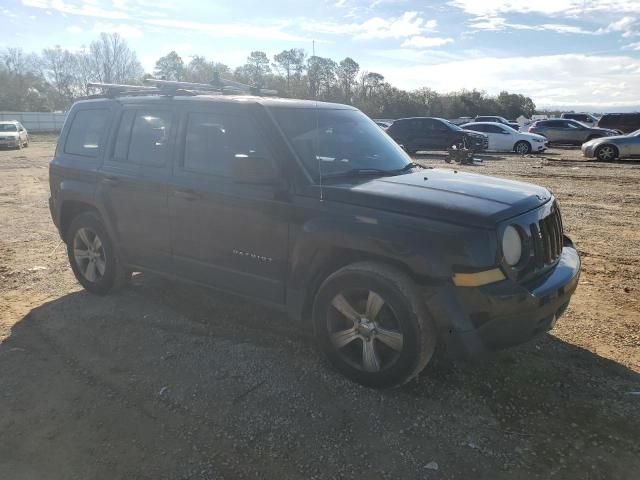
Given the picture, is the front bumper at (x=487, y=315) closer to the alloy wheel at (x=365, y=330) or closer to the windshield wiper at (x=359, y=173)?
the alloy wheel at (x=365, y=330)

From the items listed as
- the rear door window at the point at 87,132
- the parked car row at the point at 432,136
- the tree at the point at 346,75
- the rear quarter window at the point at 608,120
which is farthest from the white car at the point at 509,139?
the rear door window at the point at 87,132

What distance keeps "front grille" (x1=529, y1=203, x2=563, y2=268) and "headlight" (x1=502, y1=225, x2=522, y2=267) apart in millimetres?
170

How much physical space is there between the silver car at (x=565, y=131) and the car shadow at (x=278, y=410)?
26.8 m

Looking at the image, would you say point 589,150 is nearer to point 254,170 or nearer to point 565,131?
point 565,131

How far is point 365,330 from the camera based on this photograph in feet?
11.3

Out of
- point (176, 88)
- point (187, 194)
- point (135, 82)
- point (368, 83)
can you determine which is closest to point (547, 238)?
point (187, 194)

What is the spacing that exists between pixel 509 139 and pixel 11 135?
26.9 meters

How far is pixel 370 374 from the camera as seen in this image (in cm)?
344

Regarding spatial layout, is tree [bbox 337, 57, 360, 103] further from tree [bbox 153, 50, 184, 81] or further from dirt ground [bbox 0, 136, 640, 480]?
tree [bbox 153, 50, 184, 81]

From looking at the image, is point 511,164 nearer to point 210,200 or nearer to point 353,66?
point 353,66

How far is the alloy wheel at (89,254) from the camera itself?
5.21m

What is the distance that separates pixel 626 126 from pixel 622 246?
2528 centimetres

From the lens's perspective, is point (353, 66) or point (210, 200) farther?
point (353, 66)

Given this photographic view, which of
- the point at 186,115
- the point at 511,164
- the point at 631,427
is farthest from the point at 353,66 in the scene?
the point at 631,427
